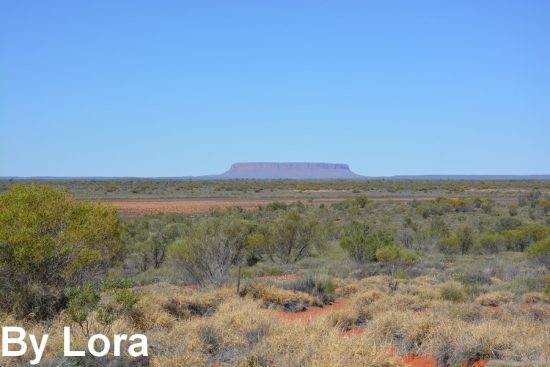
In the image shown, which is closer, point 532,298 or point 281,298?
point 281,298

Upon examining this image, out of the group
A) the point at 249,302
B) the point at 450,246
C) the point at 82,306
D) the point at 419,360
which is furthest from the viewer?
the point at 450,246

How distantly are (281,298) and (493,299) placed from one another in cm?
502

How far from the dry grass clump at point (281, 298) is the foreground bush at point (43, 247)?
4.10 meters

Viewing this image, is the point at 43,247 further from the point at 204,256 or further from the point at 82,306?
the point at 204,256

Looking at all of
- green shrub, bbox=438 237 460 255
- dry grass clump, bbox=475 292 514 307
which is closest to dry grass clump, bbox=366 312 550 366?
dry grass clump, bbox=475 292 514 307

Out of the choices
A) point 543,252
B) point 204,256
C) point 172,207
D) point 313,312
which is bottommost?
point 172,207

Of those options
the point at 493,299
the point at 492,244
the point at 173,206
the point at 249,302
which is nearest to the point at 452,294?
the point at 493,299

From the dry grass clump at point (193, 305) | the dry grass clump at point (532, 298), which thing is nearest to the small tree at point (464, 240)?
the dry grass clump at point (532, 298)

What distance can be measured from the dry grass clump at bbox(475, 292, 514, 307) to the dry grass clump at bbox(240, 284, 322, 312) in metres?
3.81

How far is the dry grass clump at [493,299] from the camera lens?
43.4 ft

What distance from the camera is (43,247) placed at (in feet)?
32.4

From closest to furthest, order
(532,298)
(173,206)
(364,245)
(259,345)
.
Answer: (259,345), (532,298), (364,245), (173,206)

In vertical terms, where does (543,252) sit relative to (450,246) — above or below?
above

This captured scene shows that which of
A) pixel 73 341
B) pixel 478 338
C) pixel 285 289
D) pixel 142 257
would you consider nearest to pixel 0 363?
pixel 73 341
